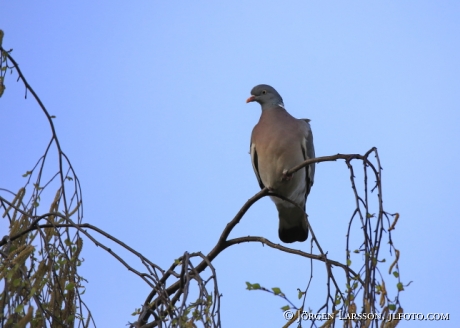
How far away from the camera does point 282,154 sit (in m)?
5.24

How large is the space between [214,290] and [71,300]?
85cm

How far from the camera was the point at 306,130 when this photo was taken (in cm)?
546

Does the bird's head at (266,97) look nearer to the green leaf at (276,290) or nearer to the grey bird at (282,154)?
the grey bird at (282,154)

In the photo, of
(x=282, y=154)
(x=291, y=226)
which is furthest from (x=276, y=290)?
(x=291, y=226)

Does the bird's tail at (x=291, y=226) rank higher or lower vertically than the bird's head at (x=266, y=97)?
lower

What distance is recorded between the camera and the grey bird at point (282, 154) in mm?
5266

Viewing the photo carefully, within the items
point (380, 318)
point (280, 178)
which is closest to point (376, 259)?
point (380, 318)

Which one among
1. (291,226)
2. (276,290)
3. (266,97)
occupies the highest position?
(266,97)

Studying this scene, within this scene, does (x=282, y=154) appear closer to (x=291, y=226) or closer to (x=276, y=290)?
(x=291, y=226)

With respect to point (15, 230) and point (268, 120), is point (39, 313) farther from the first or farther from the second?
point (268, 120)

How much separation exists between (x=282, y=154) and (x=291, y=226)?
89cm

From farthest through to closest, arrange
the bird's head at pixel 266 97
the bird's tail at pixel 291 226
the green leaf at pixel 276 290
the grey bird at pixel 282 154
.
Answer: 1. the bird's head at pixel 266 97
2. the bird's tail at pixel 291 226
3. the grey bird at pixel 282 154
4. the green leaf at pixel 276 290

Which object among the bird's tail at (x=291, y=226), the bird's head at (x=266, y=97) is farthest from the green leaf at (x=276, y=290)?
the bird's head at (x=266, y=97)

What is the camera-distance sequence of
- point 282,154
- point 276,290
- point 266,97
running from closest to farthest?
point 276,290
point 282,154
point 266,97
